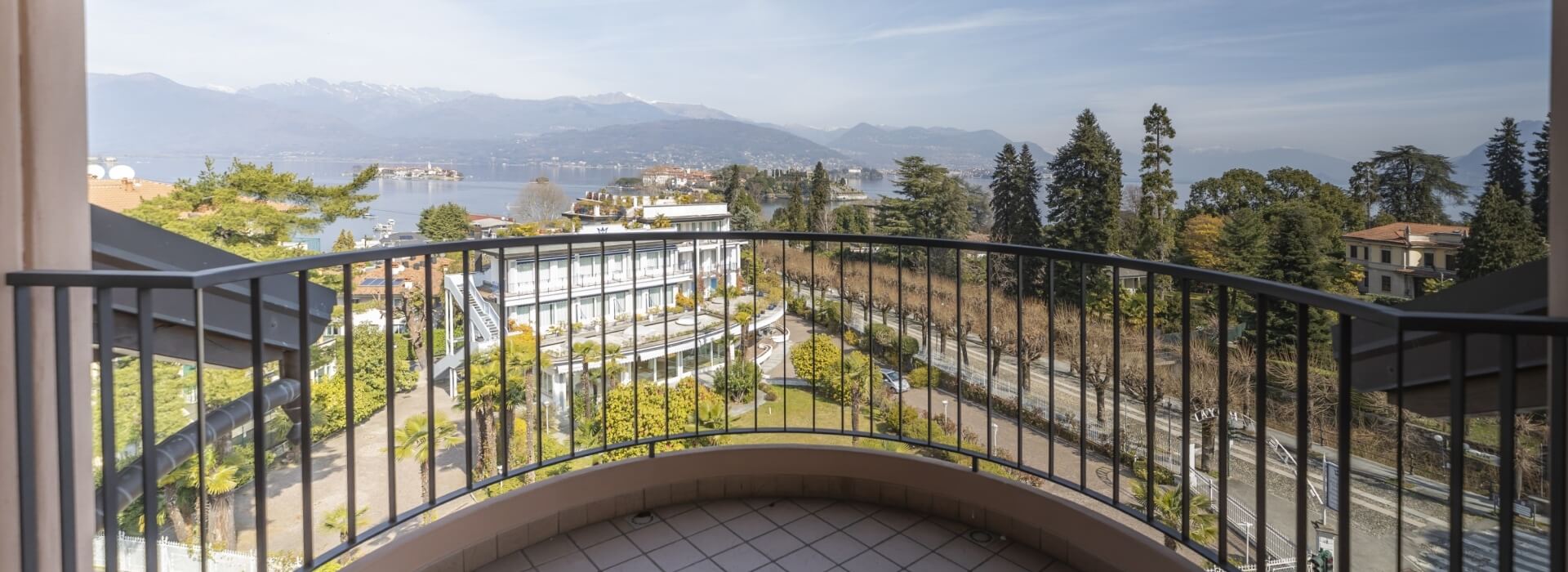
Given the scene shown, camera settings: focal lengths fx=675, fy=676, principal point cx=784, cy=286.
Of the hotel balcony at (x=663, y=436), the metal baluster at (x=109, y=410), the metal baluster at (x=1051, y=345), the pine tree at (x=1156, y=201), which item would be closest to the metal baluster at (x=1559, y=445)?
the hotel balcony at (x=663, y=436)

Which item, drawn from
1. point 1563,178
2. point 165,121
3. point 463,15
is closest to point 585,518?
point 1563,178

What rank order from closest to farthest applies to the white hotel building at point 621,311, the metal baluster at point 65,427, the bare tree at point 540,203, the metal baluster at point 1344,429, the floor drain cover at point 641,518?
the metal baluster at point 1344,429 → the metal baluster at point 65,427 → the floor drain cover at point 641,518 → the white hotel building at point 621,311 → the bare tree at point 540,203

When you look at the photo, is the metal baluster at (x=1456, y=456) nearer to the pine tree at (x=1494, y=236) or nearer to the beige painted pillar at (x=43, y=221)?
the beige painted pillar at (x=43, y=221)

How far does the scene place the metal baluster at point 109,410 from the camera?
1.25 metres

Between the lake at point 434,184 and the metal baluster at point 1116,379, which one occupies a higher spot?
the lake at point 434,184

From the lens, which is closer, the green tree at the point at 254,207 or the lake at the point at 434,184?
the green tree at the point at 254,207

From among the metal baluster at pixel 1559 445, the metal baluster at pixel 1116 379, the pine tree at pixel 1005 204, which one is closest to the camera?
the metal baluster at pixel 1559 445

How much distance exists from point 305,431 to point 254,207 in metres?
23.3

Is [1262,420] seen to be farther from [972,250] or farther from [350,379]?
[350,379]

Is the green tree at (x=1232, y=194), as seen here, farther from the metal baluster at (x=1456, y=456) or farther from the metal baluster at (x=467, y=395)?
the metal baluster at (x=467, y=395)

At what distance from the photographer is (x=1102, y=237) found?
21.2 metres

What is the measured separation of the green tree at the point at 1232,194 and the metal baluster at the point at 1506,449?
21.8 meters

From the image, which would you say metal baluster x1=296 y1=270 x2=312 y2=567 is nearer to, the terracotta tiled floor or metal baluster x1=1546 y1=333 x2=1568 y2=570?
the terracotta tiled floor

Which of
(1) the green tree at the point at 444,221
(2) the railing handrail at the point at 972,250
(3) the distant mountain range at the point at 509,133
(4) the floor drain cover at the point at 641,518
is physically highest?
(3) the distant mountain range at the point at 509,133
